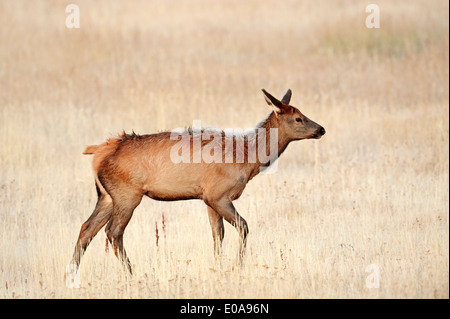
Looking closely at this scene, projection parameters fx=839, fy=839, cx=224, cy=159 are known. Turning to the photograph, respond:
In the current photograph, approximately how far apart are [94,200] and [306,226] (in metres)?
3.39

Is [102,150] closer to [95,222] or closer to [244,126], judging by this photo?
[95,222]

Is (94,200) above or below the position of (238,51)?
below

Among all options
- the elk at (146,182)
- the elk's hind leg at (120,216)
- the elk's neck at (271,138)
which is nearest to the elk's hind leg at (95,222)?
the elk at (146,182)

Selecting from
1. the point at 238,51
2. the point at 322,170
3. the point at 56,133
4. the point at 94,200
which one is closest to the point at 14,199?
the point at 94,200

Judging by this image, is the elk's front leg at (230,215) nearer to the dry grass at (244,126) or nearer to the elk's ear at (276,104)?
the dry grass at (244,126)

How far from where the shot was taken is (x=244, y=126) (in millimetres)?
16312

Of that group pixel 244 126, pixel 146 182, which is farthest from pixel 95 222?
pixel 244 126

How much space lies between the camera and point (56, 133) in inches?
630

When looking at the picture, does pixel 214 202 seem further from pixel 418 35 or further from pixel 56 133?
pixel 418 35

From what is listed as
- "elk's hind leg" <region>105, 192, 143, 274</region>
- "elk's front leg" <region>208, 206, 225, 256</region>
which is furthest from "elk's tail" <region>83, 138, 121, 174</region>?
"elk's front leg" <region>208, 206, 225, 256</region>

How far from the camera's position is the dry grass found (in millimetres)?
8883

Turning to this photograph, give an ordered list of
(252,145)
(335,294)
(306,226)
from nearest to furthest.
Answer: (335,294) → (252,145) → (306,226)

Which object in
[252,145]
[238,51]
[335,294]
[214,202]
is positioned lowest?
[335,294]

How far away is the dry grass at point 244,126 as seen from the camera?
888cm
